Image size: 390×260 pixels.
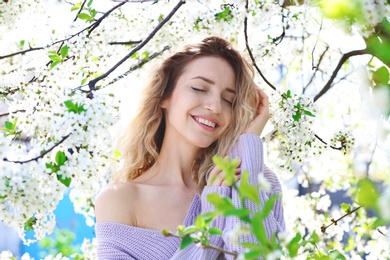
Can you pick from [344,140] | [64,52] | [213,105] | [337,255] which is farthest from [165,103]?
[337,255]

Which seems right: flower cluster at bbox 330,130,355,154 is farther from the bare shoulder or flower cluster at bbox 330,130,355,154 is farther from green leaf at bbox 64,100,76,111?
green leaf at bbox 64,100,76,111

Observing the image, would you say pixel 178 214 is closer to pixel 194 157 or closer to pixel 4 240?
pixel 194 157

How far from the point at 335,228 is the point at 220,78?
1.84m

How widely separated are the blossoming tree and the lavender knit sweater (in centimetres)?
19

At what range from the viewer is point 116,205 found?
2.45m

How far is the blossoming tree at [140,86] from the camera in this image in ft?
3.92

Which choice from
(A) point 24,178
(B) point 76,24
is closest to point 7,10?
(B) point 76,24

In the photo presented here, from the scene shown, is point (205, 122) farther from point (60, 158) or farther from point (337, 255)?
point (337, 255)

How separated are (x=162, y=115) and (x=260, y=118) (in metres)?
0.38

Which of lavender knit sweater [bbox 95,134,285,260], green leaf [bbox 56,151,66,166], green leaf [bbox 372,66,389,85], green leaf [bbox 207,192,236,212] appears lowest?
lavender knit sweater [bbox 95,134,285,260]

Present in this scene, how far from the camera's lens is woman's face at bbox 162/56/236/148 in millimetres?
2428

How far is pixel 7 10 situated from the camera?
2920mm

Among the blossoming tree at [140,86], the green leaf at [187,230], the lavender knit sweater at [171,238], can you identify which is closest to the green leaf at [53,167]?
the blossoming tree at [140,86]

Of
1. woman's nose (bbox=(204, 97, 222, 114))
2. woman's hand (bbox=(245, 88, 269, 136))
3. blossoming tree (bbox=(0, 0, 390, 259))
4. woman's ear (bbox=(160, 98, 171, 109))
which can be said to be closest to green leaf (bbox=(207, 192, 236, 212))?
blossoming tree (bbox=(0, 0, 390, 259))
